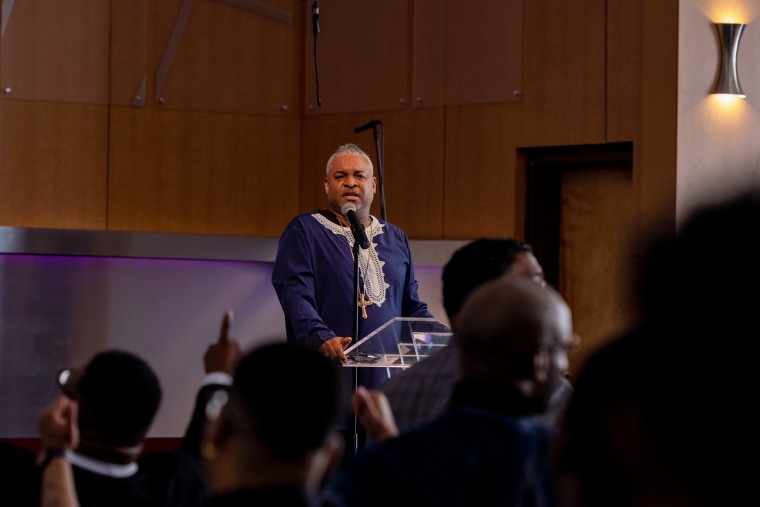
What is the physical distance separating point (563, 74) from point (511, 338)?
4776 mm

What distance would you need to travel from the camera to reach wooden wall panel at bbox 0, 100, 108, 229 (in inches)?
250

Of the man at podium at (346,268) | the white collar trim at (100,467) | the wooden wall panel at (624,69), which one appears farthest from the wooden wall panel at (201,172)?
the white collar trim at (100,467)

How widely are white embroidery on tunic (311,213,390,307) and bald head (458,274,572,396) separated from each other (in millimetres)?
2426

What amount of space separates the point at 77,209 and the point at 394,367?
12.6 feet

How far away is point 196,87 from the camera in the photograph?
6684mm

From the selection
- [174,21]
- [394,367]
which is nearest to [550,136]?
[174,21]

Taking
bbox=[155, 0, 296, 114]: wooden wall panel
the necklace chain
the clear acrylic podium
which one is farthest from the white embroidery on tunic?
bbox=[155, 0, 296, 114]: wooden wall panel

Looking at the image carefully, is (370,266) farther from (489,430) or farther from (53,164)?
(53,164)

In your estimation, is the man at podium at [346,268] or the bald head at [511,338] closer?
the bald head at [511,338]

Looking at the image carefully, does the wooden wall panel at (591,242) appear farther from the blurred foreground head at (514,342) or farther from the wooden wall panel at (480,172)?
the blurred foreground head at (514,342)

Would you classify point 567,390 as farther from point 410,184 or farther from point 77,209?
point 77,209

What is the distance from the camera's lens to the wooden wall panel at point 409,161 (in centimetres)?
652

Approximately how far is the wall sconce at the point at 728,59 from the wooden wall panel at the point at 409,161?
66.8 inches

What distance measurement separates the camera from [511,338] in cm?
157
